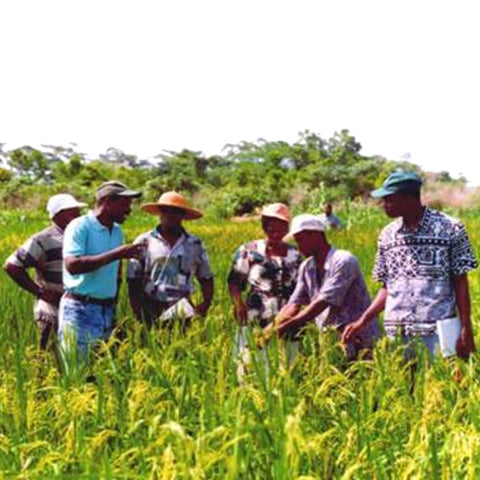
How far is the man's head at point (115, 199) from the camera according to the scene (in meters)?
4.32

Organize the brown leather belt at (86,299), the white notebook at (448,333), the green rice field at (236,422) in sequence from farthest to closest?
the brown leather belt at (86,299) → the white notebook at (448,333) → the green rice field at (236,422)

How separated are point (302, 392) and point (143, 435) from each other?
0.74 metres

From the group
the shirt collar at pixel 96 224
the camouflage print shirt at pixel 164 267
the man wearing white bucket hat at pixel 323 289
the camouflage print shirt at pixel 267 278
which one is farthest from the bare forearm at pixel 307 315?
the shirt collar at pixel 96 224

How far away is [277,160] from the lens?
34094 mm

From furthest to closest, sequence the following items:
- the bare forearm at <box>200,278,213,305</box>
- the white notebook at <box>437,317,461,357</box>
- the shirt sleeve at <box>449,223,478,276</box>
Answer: the bare forearm at <box>200,278,213,305</box>, the shirt sleeve at <box>449,223,478,276</box>, the white notebook at <box>437,317,461,357</box>

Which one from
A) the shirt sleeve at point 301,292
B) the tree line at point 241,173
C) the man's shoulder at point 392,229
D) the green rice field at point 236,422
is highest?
the tree line at point 241,173

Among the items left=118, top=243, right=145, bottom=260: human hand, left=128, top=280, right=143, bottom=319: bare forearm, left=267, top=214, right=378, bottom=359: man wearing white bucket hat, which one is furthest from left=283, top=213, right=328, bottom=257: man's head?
left=128, top=280, right=143, bottom=319: bare forearm

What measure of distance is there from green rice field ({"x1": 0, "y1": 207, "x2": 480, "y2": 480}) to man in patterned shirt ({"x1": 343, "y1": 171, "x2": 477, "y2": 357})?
23 centimetres

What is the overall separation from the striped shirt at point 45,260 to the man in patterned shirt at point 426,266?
68.4 inches

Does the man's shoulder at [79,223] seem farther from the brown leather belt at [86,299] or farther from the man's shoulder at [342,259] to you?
the man's shoulder at [342,259]

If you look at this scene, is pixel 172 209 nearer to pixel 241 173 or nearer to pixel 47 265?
pixel 47 265

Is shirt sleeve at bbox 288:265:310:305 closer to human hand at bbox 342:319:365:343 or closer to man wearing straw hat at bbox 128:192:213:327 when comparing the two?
human hand at bbox 342:319:365:343

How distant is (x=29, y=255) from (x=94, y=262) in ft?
1.82

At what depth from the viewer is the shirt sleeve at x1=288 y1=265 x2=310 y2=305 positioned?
14.1ft
